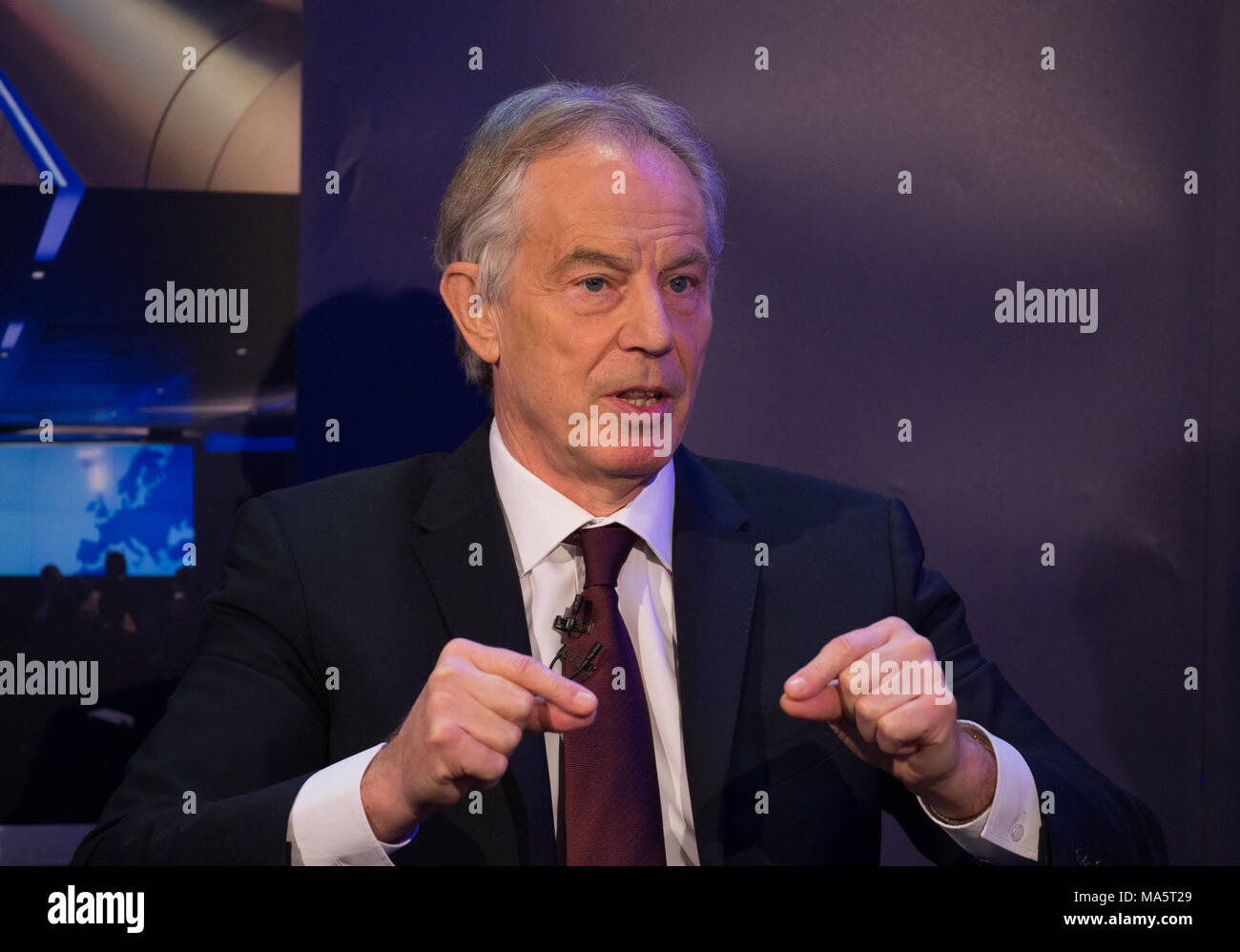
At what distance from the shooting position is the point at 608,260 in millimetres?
1854

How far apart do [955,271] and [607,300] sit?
779 millimetres

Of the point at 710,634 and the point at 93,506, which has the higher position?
the point at 93,506

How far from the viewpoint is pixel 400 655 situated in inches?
71.0

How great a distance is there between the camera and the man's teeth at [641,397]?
1.86 m

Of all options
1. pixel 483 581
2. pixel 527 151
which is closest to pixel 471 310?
pixel 527 151

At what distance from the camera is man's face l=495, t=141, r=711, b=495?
1.84m

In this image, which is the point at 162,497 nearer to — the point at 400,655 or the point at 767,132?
the point at 400,655

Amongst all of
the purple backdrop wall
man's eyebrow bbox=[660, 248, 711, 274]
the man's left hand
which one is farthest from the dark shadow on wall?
the man's left hand

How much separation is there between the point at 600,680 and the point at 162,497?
1.01 metres

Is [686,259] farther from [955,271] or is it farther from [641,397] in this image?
[955,271]

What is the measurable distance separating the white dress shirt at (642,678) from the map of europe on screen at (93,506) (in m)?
0.69

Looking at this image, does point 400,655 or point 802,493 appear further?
point 802,493

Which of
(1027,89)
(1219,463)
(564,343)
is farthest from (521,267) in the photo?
(1219,463)

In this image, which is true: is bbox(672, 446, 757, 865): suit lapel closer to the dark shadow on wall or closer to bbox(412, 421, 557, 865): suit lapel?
bbox(412, 421, 557, 865): suit lapel
